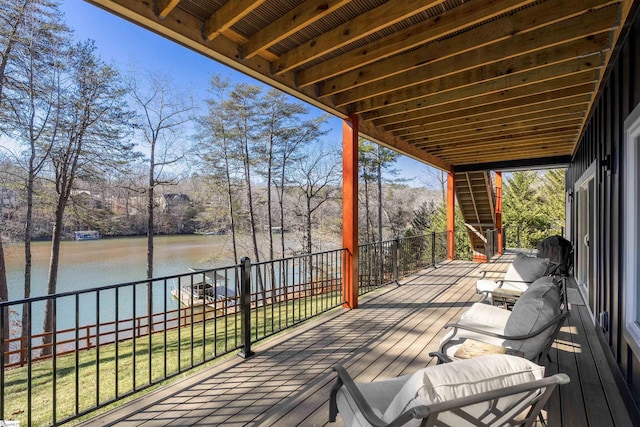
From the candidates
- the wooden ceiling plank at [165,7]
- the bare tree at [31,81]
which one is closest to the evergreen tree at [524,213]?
the wooden ceiling plank at [165,7]

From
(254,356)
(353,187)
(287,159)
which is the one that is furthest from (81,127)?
(254,356)

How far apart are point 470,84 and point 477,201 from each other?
303 inches

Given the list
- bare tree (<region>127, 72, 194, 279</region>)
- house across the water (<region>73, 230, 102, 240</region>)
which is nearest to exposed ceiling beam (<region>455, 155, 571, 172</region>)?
bare tree (<region>127, 72, 194, 279</region>)

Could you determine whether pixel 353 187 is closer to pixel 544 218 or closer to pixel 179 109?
pixel 179 109

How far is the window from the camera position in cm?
207

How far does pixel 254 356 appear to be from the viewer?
3.03m

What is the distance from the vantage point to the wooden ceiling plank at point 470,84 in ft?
10.4

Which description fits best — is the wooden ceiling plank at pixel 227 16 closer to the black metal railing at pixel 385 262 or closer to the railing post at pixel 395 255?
the black metal railing at pixel 385 262

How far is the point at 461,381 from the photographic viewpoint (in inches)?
43.0

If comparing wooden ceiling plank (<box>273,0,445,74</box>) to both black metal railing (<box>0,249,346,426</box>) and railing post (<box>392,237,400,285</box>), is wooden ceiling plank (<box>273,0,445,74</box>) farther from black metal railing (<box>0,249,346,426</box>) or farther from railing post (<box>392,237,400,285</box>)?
railing post (<box>392,237,400,285</box>)

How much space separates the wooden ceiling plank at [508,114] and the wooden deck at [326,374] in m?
2.87

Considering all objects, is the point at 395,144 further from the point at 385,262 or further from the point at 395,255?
the point at 385,262

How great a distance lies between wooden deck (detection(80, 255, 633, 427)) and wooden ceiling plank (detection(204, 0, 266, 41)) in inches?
115

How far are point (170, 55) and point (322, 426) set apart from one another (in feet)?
53.2
